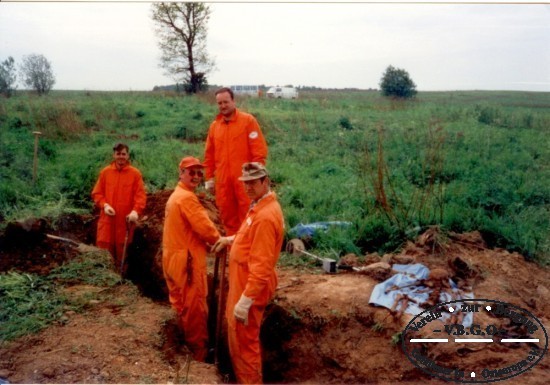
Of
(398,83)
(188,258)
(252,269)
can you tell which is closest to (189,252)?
(188,258)

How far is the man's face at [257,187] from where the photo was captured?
157 inches

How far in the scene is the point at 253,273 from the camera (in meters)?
3.82

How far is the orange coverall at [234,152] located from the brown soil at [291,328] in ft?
3.50

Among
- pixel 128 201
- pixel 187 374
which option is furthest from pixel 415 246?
pixel 128 201

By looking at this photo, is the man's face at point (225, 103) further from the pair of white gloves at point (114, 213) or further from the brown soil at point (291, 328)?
the brown soil at point (291, 328)

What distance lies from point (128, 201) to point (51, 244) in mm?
1085

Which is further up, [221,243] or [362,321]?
[221,243]

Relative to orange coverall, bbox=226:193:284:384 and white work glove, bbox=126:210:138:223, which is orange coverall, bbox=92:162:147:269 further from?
orange coverall, bbox=226:193:284:384

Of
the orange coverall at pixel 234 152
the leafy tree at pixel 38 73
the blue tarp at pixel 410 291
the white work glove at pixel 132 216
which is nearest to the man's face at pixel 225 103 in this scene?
the orange coverall at pixel 234 152

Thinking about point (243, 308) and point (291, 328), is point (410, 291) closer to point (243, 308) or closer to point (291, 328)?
point (291, 328)

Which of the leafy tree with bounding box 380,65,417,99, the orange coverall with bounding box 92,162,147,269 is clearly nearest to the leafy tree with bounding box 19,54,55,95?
the orange coverall with bounding box 92,162,147,269

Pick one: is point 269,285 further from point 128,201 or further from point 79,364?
point 128,201

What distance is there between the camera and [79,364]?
12.5ft

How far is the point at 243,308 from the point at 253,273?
29 cm
